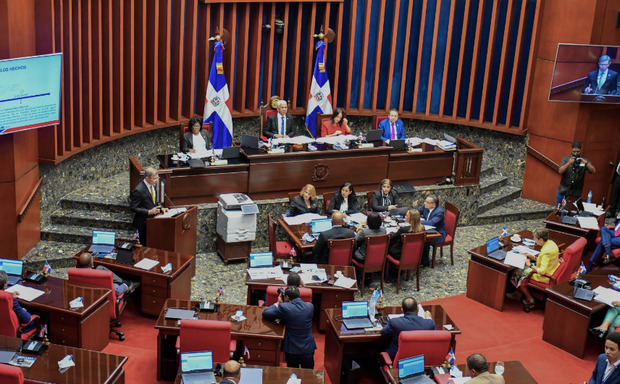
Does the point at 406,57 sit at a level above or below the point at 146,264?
above

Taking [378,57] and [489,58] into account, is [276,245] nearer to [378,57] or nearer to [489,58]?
[378,57]

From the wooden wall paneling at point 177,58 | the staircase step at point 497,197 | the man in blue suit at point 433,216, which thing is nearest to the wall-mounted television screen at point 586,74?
the staircase step at point 497,197

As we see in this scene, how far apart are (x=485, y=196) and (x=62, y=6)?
7.83m

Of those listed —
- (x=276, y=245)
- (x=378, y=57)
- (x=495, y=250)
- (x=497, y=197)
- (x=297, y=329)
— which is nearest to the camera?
(x=297, y=329)

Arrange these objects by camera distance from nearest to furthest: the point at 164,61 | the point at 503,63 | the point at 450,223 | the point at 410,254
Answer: the point at 410,254 → the point at 450,223 → the point at 164,61 → the point at 503,63

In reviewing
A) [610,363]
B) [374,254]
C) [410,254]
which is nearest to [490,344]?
[410,254]

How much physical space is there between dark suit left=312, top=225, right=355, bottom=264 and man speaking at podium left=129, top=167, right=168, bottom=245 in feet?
7.04

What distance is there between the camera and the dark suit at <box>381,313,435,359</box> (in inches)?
293

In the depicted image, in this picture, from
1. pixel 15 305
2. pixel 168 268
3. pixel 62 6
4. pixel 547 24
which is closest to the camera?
pixel 15 305

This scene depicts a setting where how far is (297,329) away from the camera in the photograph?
7.57 meters

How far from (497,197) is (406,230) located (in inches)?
149

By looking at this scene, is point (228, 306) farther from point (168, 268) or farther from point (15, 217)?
point (15, 217)

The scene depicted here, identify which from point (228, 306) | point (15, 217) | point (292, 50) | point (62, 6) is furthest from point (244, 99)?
point (228, 306)

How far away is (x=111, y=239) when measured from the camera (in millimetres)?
9367
